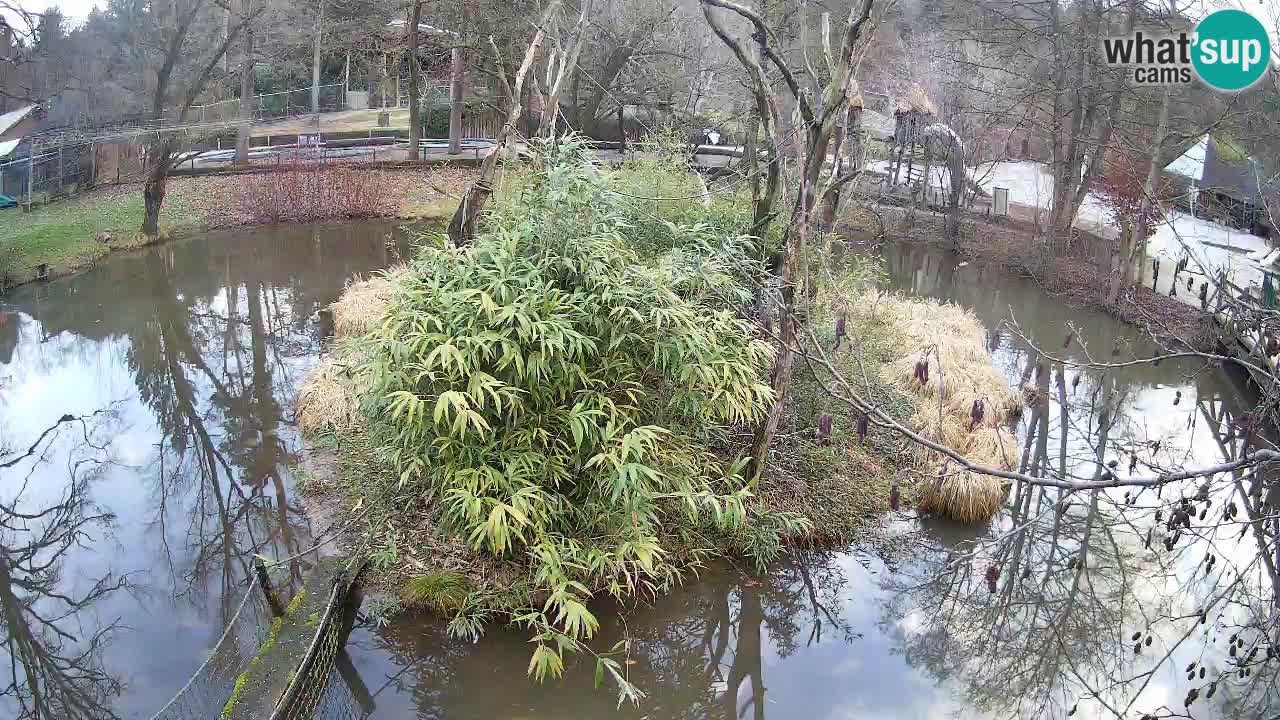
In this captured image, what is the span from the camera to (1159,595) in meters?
6.67

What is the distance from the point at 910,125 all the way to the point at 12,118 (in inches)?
677

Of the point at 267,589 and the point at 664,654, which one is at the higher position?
the point at 267,589

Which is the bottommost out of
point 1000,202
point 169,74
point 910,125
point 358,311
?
point 358,311

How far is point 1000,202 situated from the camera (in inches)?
733

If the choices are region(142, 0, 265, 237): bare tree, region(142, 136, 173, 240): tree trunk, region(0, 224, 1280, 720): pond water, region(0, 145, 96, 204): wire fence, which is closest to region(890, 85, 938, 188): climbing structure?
region(0, 224, 1280, 720): pond water

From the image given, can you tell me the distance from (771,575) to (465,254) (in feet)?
10.0

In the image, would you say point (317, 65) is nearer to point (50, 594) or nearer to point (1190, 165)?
point (1190, 165)

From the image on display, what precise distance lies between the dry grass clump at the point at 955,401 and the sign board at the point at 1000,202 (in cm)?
708

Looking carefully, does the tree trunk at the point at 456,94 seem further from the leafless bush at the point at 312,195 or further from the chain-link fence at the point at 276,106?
the chain-link fence at the point at 276,106

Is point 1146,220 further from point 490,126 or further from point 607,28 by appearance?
point 490,126

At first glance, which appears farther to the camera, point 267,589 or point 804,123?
point 804,123

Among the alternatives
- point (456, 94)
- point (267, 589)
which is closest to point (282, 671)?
point (267, 589)

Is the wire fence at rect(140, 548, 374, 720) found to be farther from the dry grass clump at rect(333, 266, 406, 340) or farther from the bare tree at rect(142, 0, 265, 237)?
the bare tree at rect(142, 0, 265, 237)

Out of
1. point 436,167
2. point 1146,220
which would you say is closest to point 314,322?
point 436,167
